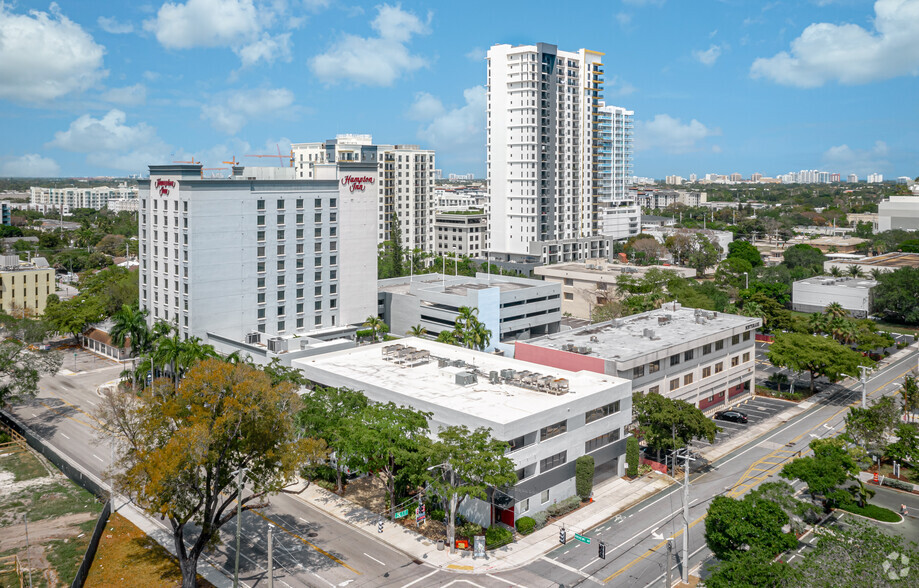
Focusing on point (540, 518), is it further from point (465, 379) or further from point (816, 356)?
point (816, 356)

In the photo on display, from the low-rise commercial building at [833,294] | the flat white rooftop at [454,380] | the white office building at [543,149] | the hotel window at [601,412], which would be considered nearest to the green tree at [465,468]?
the flat white rooftop at [454,380]

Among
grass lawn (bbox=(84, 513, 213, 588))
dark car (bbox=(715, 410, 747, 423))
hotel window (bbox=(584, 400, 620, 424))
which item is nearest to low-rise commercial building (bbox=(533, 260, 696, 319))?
dark car (bbox=(715, 410, 747, 423))

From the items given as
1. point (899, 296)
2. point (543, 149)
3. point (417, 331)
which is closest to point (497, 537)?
point (417, 331)

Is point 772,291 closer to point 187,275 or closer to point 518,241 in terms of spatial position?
point 518,241

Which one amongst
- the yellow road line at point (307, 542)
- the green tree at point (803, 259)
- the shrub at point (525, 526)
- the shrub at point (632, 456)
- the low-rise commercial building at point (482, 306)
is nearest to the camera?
the yellow road line at point (307, 542)

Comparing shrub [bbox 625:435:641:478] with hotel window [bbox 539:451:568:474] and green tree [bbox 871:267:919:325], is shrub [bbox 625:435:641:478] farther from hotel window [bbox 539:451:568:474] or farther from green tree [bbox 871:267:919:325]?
green tree [bbox 871:267:919:325]

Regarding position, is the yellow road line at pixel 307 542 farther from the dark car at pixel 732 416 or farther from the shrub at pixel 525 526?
the dark car at pixel 732 416
